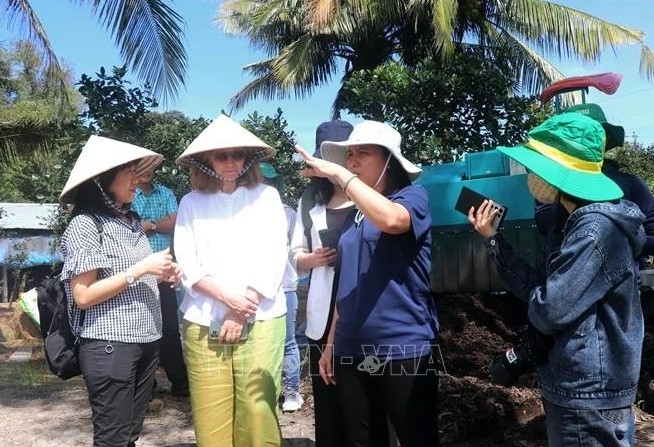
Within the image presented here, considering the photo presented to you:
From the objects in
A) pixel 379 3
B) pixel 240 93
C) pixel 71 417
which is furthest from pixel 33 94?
pixel 71 417

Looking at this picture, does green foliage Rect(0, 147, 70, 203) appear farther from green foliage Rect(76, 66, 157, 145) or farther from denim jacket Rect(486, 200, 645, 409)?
denim jacket Rect(486, 200, 645, 409)

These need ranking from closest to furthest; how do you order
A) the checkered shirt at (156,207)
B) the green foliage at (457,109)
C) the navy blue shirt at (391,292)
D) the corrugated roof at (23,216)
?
1. the navy blue shirt at (391,292)
2. the checkered shirt at (156,207)
3. the green foliage at (457,109)
4. the corrugated roof at (23,216)

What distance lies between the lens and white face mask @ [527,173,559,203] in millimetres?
1958

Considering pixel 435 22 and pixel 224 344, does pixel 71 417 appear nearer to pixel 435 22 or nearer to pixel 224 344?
pixel 224 344

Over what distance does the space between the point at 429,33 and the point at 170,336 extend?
33.8 ft

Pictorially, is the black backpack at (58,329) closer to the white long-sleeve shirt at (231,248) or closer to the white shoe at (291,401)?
the white long-sleeve shirt at (231,248)

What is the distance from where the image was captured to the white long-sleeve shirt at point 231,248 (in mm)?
2635

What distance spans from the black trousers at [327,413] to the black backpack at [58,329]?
3.34 ft

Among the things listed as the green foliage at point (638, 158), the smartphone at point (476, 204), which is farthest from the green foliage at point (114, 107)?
the green foliage at point (638, 158)

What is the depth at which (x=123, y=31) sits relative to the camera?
7398 millimetres

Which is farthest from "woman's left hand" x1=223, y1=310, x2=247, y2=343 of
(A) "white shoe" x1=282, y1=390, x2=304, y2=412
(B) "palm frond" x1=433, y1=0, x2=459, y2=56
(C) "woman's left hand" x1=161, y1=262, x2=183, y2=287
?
(B) "palm frond" x1=433, y1=0, x2=459, y2=56

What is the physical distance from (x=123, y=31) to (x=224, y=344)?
19.3 ft

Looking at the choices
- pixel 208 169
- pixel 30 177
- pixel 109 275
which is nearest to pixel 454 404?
pixel 208 169

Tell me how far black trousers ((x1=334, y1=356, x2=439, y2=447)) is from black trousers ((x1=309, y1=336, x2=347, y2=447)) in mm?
197
